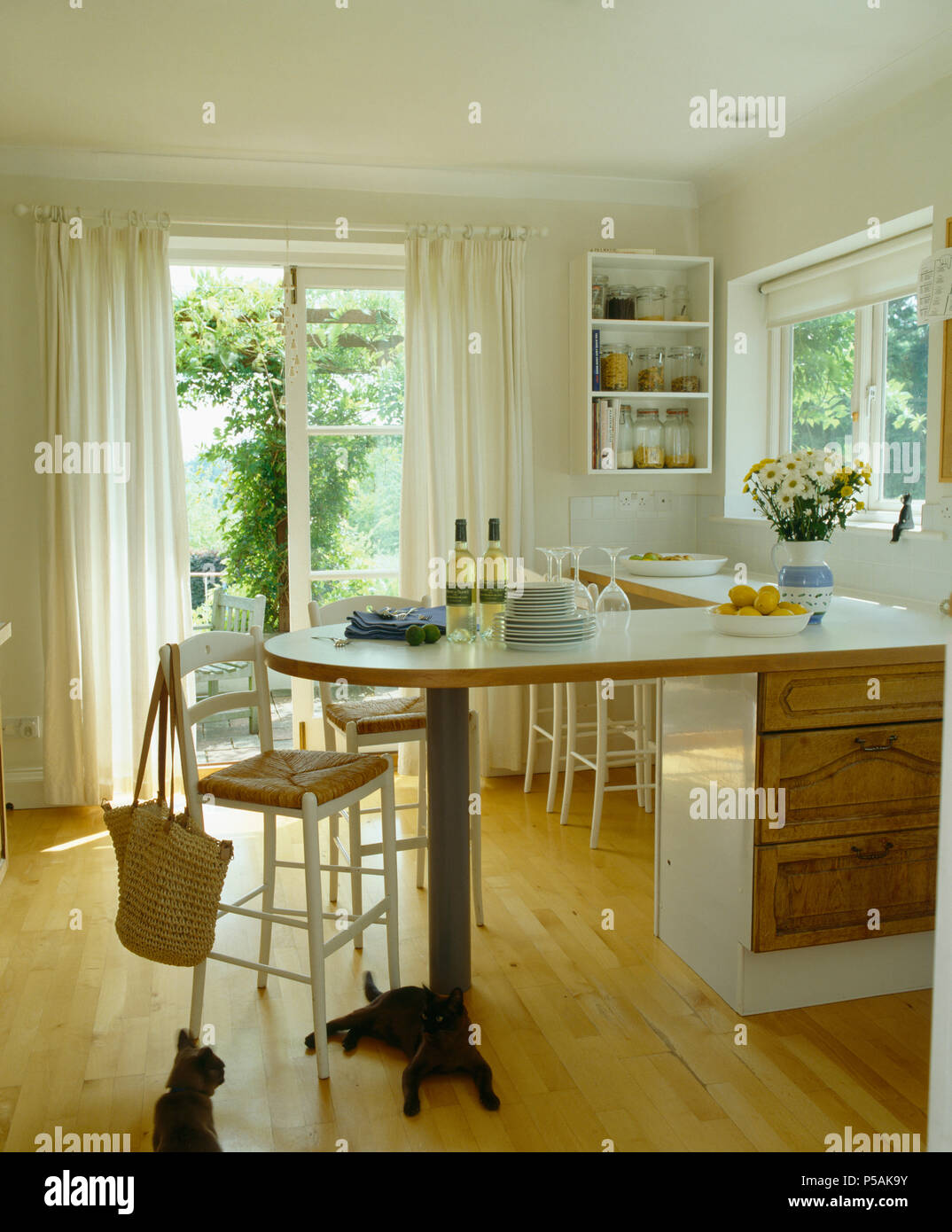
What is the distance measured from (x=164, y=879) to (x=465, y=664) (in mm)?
748

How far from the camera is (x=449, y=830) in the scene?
2557mm

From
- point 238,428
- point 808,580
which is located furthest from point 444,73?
point 238,428

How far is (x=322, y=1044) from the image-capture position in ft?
7.56

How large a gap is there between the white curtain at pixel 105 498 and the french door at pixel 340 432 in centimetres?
52

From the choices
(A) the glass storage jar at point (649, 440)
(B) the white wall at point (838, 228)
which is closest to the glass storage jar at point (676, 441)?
(A) the glass storage jar at point (649, 440)

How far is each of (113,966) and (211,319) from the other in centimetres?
511

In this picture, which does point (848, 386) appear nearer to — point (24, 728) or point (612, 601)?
point (612, 601)

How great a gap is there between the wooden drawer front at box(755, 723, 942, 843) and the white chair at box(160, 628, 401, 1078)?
3.06 feet

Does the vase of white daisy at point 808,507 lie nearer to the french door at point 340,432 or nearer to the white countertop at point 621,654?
the white countertop at point 621,654

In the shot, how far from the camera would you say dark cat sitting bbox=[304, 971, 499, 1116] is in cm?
222

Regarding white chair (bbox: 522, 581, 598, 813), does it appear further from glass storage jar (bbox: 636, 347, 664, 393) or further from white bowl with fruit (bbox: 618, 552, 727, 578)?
glass storage jar (bbox: 636, 347, 664, 393)

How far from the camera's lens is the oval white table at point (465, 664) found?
223 cm
